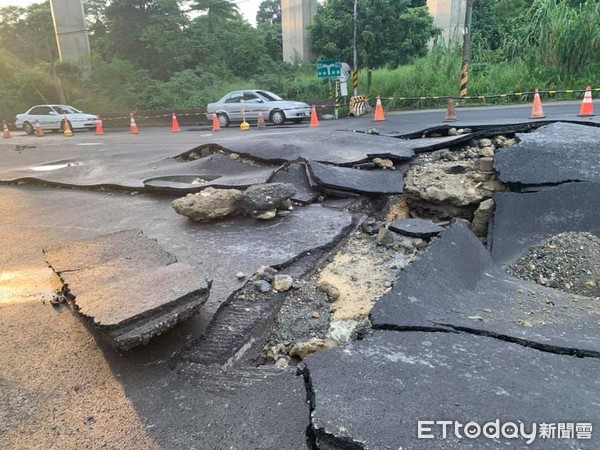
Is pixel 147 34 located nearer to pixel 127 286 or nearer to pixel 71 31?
pixel 71 31

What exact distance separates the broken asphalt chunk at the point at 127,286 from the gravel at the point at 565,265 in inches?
91.5

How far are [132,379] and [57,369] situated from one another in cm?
42

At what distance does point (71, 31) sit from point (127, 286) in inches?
1115

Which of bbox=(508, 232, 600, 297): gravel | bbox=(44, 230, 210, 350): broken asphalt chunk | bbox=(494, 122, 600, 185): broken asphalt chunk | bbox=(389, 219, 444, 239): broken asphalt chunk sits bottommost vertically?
bbox=(508, 232, 600, 297): gravel

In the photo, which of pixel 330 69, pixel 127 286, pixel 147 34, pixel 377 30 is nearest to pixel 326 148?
pixel 127 286

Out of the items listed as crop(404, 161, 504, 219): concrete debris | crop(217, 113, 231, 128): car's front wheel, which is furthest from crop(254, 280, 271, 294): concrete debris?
crop(217, 113, 231, 128): car's front wheel

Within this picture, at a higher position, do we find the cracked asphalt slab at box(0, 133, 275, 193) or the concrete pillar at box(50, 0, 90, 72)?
the concrete pillar at box(50, 0, 90, 72)

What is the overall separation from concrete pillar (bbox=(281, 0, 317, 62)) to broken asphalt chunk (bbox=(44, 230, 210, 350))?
23270 mm

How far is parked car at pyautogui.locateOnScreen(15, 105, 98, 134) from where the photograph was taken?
1969cm

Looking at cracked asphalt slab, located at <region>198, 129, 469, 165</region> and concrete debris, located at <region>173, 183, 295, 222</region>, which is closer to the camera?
concrete debris, located at <region>173, 183, 295, 222</region>

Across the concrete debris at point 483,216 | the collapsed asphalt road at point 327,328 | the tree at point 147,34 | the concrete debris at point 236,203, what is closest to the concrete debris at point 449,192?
the collapsed asphalt road at point 327,328

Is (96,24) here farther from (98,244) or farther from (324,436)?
(324,436)

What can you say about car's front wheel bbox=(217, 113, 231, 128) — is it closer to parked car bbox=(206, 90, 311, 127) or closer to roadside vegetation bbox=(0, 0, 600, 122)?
parked car bbox=(206, 90, 311, 127)

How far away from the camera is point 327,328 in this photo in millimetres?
2395
